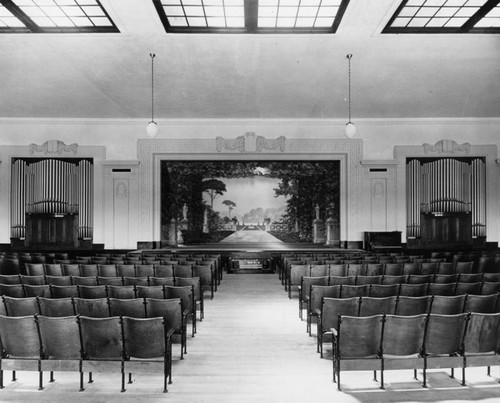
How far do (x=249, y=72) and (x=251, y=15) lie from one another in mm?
2399

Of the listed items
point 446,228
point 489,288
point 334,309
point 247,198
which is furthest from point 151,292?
point 446,228

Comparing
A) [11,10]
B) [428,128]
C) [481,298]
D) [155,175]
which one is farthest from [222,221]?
[481,298]

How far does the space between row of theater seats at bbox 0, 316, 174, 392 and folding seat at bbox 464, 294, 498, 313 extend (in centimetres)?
321

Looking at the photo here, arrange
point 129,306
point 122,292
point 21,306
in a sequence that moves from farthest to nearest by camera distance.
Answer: point 122,292 → point 21,306 → point 129,306

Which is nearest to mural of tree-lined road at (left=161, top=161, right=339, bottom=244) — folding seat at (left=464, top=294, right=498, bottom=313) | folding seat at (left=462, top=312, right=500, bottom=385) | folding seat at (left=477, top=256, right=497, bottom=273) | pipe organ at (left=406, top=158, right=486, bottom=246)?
pipe organ at (left=406, top=158, right=486, bottom=246)

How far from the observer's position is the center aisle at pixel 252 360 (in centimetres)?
378

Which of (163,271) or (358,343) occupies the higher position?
(163,271)

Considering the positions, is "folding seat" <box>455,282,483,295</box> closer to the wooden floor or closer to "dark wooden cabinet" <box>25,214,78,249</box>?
the wooden floor

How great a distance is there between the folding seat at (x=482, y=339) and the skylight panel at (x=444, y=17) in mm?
5573

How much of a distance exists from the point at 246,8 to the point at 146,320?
5.87 m

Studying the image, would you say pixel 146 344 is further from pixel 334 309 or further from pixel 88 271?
pixel 88 271

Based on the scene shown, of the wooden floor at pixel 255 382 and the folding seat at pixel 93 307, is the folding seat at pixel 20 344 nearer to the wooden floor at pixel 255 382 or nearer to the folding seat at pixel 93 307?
the wooden floor at pixel 255 382

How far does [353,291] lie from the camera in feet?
17.4

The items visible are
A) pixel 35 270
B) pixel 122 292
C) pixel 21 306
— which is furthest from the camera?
pixel 35 270
